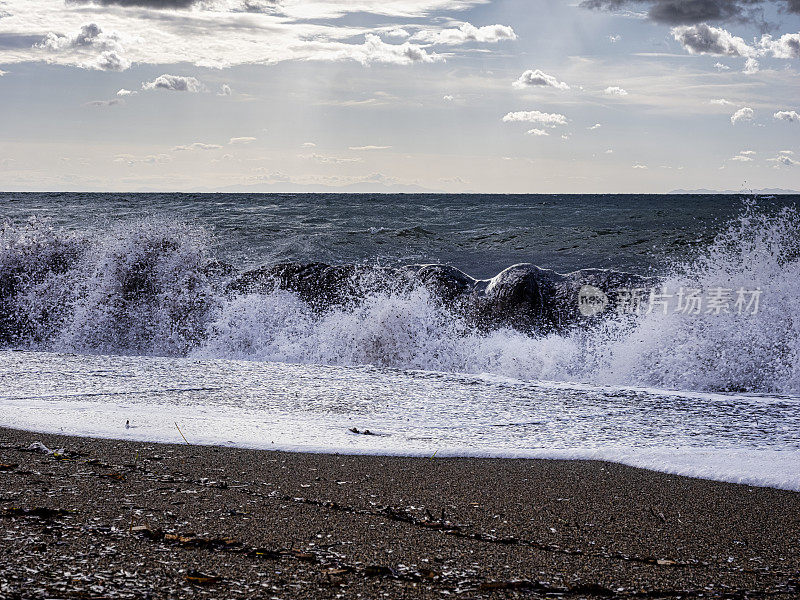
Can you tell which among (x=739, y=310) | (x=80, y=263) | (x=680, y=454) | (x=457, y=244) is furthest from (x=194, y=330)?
(x=457, y=244)

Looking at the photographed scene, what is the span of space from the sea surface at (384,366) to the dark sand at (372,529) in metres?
0.36

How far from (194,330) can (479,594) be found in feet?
22.3

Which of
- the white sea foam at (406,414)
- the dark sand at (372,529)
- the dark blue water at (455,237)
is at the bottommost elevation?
the white sea foam at (406,414)

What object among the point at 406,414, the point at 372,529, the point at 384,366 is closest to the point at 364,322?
the point at 384,366

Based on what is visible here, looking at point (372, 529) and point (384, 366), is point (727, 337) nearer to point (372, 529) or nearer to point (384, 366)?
point (384, 366)

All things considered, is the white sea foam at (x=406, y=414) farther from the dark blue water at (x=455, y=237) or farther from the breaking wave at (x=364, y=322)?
the dark blue water at (x=455, y=237)

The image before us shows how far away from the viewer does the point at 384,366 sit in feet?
22.2

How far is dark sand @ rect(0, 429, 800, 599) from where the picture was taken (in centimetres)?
173

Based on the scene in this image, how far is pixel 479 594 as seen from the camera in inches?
66.7

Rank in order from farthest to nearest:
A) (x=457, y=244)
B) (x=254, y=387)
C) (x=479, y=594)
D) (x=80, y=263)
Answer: (x=457, y=244) < (x=80, y=263) < (x=254, y=387) < (x=479, y=594)

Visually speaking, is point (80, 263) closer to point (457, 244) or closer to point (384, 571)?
point (384, 571)

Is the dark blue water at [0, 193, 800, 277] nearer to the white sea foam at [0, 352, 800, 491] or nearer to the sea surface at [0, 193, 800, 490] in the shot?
the sea surface at [0, 193, 800, 490]

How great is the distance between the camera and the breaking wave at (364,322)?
6.03 metres

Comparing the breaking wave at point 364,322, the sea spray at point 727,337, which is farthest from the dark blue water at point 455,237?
the sea spray at point 727,337
